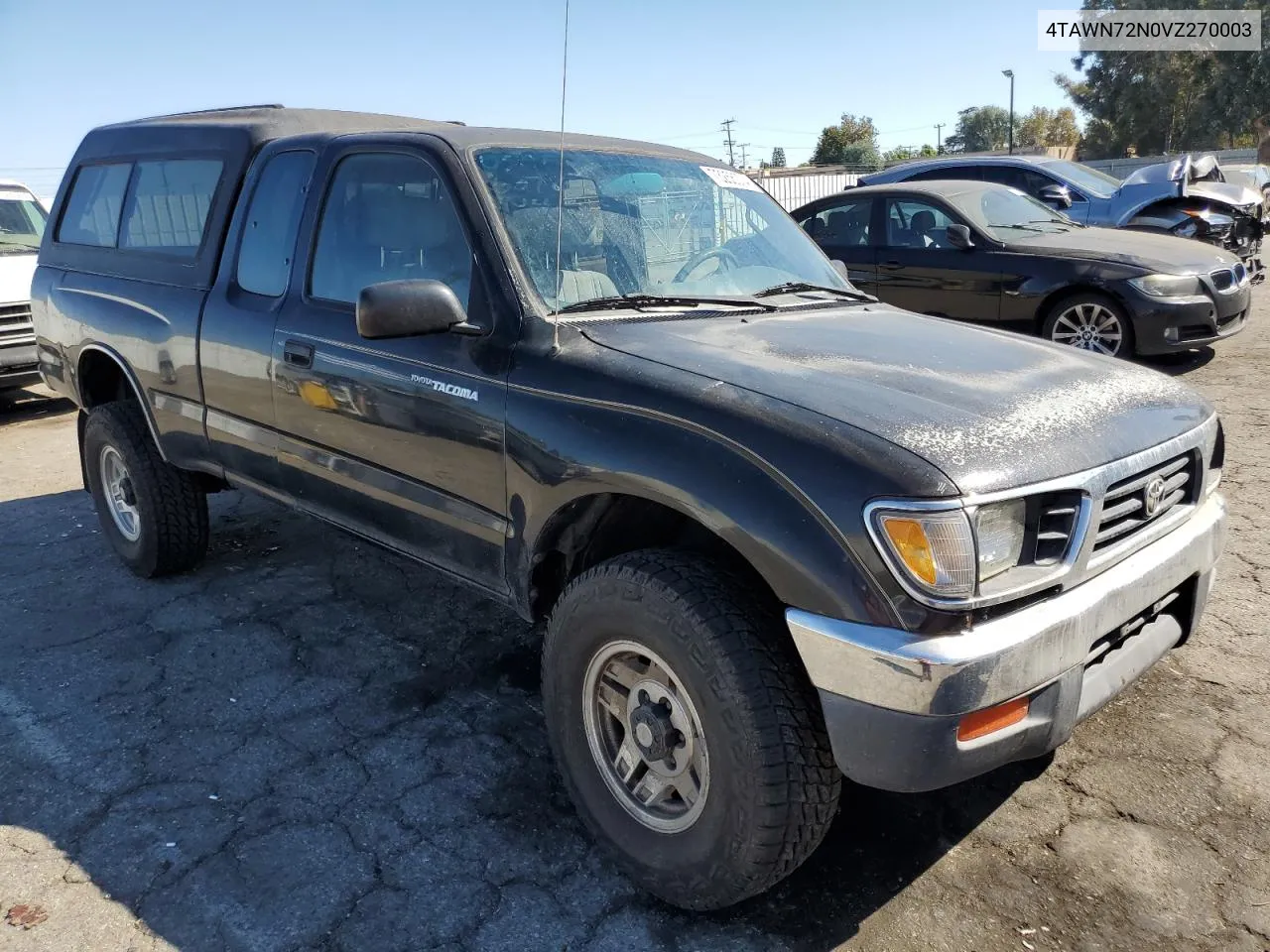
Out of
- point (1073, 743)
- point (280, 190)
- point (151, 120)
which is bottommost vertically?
point (1073, 743)

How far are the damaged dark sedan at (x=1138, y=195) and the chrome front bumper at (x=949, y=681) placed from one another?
30.2 ft

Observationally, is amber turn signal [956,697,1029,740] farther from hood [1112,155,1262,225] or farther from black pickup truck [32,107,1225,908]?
hood [1112,155,1262,225]

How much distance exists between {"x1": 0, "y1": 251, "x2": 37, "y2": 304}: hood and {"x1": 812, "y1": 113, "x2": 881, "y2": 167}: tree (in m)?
54.2

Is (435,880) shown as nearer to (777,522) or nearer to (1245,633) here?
(777,522)

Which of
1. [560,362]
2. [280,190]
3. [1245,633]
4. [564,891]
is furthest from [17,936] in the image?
[1245,633]

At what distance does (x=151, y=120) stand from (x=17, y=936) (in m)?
3.60

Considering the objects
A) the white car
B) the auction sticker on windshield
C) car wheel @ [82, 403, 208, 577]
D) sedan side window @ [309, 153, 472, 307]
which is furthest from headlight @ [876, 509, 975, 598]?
the white car

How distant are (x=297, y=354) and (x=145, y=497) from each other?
5.00 feet

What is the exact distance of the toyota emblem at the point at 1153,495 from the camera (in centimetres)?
241

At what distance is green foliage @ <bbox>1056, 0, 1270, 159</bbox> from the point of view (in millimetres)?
42781

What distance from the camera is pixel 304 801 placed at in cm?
290

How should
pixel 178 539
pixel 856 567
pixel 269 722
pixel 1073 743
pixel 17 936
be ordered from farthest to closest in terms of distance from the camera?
pixel 178 539 < pixel 269 722 < pixel 1073 743 < pixel 17 936 < pixel 856 567

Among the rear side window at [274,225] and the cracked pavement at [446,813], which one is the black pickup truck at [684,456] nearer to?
Answer: the rear side window at [274,225]

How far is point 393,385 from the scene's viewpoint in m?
3.02
